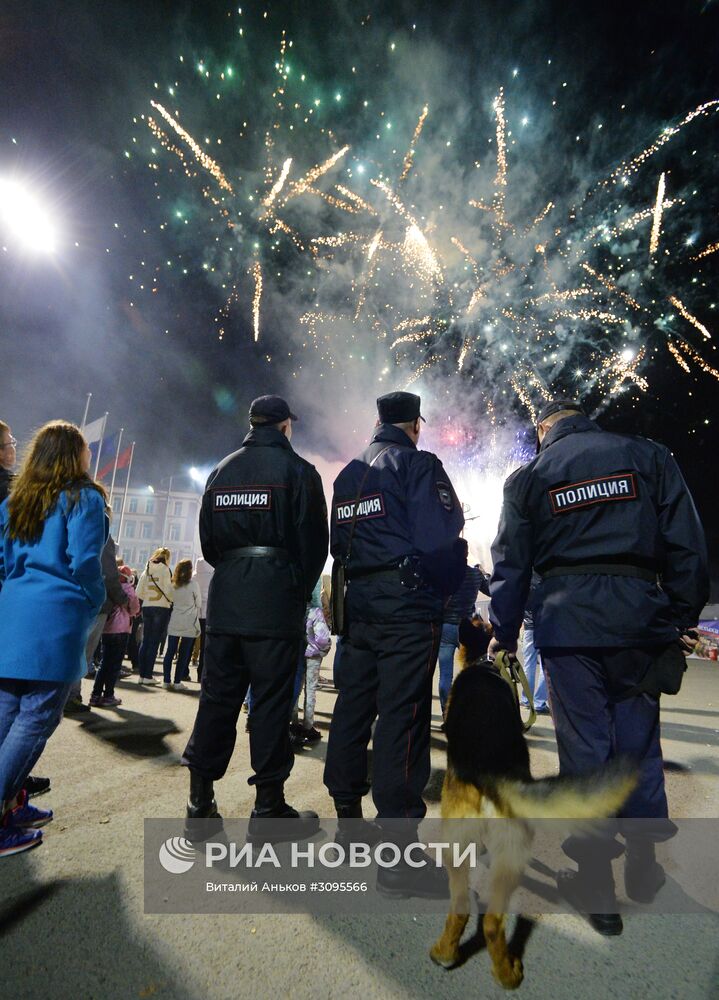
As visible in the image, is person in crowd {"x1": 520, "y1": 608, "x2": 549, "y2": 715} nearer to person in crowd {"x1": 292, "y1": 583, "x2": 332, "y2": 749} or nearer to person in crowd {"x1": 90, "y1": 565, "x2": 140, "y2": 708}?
person in crowd {"x1": 292, "y1": 583, "x2": 332, "y2": 749}

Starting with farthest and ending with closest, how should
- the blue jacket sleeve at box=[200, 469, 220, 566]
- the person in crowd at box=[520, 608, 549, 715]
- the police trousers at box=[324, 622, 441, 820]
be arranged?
the person in crowd at box=[520, 608, 549, 715] → the blue jacket sleeve at box=[200, 469, 220, 566] → the police trousers at box=[324, 622, 441, 820]

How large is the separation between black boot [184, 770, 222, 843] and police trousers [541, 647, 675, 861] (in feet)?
6.19

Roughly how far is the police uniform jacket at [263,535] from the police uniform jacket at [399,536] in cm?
19

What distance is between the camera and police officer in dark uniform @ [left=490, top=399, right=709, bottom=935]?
7.68ft

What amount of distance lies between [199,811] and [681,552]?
2.92 meters

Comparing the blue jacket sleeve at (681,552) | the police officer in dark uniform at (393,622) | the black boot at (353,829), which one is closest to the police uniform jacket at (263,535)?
the police officer in dark uniform at (393,622)

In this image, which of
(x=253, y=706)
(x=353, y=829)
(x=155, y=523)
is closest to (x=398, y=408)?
(x=253, y=706)

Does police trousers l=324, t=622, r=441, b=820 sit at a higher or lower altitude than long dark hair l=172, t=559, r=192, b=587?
lower

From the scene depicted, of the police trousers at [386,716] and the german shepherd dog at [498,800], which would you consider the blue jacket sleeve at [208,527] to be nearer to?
the police trousers at [386,716]

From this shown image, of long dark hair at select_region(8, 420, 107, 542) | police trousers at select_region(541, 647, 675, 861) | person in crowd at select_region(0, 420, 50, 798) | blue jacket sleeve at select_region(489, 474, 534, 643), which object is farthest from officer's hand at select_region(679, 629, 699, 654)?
person in crowd at select_region(0, 420, 50, 798)

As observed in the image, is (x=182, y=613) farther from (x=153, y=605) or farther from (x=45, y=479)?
(x=45, y=479)

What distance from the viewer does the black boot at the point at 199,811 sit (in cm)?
282

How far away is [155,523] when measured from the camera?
216 feet

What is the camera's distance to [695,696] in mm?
9172
